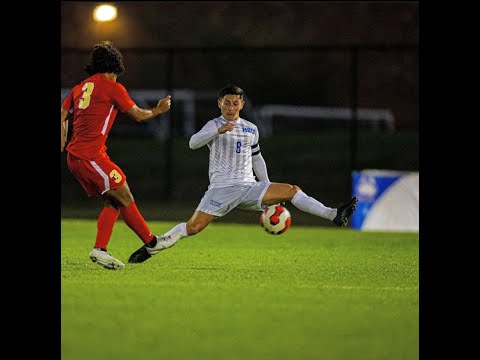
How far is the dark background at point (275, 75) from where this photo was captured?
24.8 metres

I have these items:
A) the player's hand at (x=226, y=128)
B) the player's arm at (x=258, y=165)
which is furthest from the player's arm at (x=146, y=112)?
the player's arm at (x=258, y=165)

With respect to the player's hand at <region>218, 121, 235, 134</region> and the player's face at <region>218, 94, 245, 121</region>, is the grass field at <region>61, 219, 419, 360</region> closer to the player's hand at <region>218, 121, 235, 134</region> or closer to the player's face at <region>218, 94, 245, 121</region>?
the player's hand at <region>218, 121, 235, 134</region>

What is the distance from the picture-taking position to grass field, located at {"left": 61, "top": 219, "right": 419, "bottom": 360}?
6.84 m

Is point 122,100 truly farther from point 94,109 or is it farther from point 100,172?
point 100,172

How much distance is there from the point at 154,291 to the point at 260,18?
2140 centimetres

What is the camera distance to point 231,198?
11094mm

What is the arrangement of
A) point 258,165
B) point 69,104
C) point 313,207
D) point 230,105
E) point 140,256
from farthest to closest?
1. point 258,165
2. point 230,105
3. point 313,207
4. point 140,256
5. point 69,104

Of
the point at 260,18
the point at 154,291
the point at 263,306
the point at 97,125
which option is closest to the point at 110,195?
the point at 97,125

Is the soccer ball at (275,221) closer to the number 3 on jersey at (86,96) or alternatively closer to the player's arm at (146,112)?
the player's arm at (146,112)

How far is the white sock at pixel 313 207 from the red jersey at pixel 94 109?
2008mm

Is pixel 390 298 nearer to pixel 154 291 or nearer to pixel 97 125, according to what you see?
pixel 154 291

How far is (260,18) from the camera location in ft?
97.3

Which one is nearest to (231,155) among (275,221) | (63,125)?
(275,221)

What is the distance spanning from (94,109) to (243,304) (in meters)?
2.88
